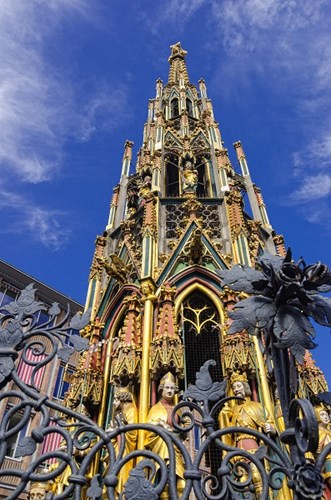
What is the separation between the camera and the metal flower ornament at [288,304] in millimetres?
3393

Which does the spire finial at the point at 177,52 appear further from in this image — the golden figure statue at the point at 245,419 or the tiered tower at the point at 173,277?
the golden figure statue at the point at 245,419

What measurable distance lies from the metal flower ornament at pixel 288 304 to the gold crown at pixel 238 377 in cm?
485

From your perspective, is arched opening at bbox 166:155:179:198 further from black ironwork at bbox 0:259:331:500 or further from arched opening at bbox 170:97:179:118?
black ironwork at bbox 0:259:331:500

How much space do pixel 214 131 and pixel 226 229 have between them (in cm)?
686

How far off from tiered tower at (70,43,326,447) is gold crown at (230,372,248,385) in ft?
0.53

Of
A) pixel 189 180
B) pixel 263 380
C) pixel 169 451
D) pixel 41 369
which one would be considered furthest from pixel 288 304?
pixel 41 369

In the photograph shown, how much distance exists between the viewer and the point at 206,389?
10.6 feet

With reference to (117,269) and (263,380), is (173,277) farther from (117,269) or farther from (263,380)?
(263,380)

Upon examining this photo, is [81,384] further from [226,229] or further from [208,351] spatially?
[226,229]

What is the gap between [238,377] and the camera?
8180 mm

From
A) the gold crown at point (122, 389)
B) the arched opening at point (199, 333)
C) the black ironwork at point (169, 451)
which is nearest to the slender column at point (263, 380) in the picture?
the arched opening at point (199, 333)

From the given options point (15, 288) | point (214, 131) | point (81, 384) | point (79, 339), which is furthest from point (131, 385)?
point (15, 288)

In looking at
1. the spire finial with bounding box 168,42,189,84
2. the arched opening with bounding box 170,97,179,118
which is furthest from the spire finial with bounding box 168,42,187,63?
the arched opening with bounding box 170,97,179,118

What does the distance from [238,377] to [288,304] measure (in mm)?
5149
